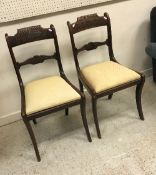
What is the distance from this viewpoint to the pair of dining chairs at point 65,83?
1.67 metres

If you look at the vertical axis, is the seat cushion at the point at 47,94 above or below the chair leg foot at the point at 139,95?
above

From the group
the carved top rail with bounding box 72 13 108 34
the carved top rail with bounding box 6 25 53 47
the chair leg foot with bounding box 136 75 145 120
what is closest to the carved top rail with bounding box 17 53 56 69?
the carved top rail with bounding box 6 25 53 47

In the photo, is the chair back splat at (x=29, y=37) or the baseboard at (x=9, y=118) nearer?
the chair back splat at (x=29, y=37)

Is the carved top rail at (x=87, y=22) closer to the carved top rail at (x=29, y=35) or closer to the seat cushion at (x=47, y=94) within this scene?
the carved top rail at (x=29, y=35)

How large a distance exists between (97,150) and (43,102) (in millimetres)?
558

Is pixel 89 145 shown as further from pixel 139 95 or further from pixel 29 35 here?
pixel 29 35

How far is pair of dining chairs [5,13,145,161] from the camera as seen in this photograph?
1.67 m

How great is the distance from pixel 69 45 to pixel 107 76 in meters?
0.54

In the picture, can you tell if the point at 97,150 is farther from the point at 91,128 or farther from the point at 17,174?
the point at 17,174

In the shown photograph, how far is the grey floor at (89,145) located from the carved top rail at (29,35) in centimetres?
78

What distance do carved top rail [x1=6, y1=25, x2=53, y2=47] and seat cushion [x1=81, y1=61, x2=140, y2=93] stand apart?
428 millimetres

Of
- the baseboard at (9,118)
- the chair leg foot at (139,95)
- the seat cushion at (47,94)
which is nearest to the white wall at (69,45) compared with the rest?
the baseboard at (9,118)

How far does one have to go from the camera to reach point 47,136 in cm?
204

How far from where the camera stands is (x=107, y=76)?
186 centimetres
